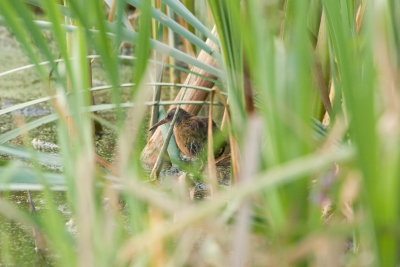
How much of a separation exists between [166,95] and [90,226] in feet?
10.3

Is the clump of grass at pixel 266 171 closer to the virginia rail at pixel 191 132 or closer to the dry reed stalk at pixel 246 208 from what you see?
the dry reed stalk at pixel 246 208

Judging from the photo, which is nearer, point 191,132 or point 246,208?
point 246,208

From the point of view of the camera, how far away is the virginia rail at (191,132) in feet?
10.2

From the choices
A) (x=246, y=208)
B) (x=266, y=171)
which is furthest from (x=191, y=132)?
(x=246, y=208)

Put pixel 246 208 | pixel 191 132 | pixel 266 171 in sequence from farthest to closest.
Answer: pixel 191 132 < pixel 266 171 < pixel 246 208

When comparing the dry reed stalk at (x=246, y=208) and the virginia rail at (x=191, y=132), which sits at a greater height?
the dry reed stalk at (x=246, y=208)

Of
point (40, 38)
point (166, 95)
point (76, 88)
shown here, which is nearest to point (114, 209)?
point (76, 88)

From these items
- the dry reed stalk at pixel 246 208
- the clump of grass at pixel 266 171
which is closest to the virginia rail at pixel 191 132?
the clump of grass at pixel 266 171

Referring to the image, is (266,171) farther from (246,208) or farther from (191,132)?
(191,132)

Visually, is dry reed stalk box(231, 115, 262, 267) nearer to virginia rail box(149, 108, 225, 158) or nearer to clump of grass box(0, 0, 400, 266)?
clump of grass box(0, 0, 400, 266)

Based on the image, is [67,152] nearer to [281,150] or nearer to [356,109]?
[281,150]

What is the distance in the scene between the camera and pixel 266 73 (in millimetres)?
1104

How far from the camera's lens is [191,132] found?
3203 millimetres

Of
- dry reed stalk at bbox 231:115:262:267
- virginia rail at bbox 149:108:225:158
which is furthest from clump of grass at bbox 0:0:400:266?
virginia rail at bbox 149:108:225:158
